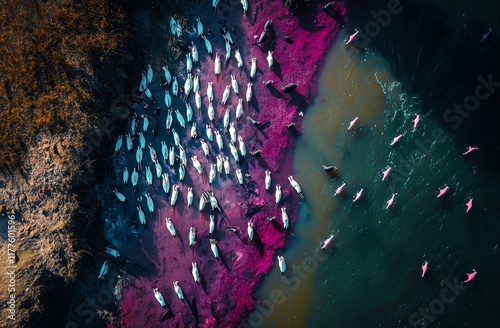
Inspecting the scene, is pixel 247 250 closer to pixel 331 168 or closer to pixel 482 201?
pixel 331 168

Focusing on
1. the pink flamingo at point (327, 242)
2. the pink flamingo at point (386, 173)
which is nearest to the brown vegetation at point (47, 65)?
the pink flamingo at point (327, 242)

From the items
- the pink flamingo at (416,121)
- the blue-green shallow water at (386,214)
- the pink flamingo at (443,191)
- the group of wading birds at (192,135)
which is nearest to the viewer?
the blue-green shallow water at (386,214)

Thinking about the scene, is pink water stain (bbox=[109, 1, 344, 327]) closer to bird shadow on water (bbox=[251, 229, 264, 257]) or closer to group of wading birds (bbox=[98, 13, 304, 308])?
bird shadow on water (bbox=[251, 229, 264, 257])

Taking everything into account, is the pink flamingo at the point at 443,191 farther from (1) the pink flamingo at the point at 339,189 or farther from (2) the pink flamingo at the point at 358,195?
(1) the pink flamingo at the point at 339,189

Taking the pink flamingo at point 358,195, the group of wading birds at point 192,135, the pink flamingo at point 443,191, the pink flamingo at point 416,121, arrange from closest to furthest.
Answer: the pink flamingo at point 443,191 < the pink flamingo at point 416,121 < the pink flamingo at point 358,195 < the group of wading birds at point 192,135

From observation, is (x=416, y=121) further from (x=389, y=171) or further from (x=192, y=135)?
(x=192, y=135)

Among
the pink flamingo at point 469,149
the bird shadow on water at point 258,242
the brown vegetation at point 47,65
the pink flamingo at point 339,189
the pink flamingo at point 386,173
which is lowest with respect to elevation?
the bird shadow on water at point 258,242

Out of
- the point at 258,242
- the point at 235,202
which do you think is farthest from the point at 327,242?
the point at 235,202
